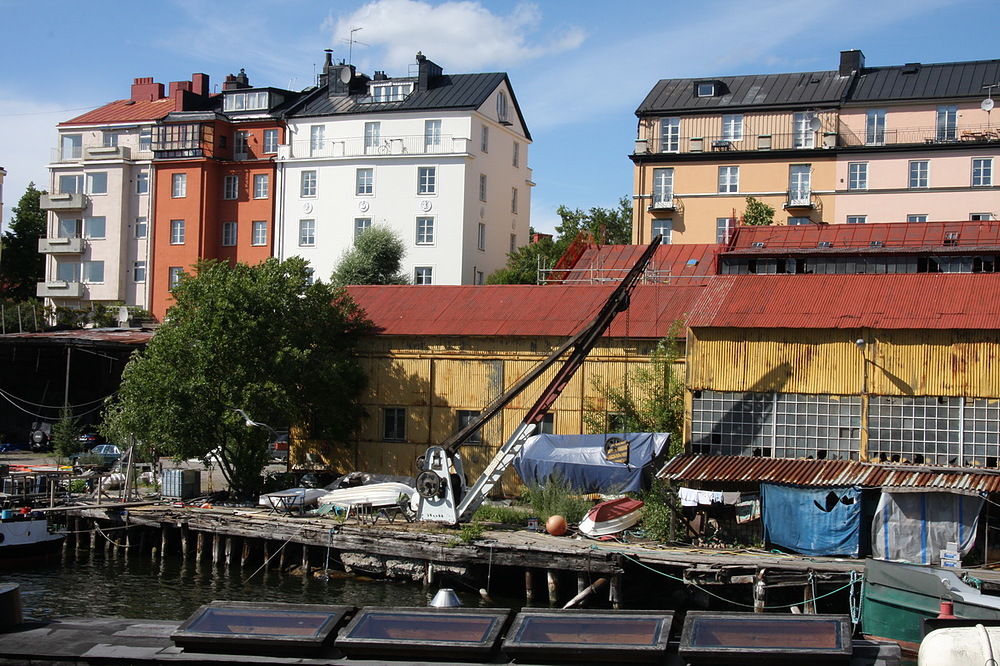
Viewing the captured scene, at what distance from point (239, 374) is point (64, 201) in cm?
4110

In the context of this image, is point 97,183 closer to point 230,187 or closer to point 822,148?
point 230,187

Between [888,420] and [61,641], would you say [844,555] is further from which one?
[61,641]

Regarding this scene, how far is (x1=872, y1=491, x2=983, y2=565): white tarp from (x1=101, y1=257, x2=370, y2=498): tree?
18738mm

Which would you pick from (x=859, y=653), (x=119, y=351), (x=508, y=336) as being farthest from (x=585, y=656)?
(x=119, y=351)

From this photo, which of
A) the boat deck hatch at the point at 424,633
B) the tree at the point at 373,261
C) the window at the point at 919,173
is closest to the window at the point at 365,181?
the tree at the point at 373,261

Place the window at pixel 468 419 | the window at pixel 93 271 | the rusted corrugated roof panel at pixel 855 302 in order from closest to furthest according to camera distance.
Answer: the rusted corrugated roof panel at pixel 855 302
the window at pixel 468 419
the window at pixel 93 271

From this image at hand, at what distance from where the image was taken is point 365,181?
200 feet

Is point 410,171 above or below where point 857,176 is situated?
above

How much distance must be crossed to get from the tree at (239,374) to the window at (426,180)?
70.8 ft

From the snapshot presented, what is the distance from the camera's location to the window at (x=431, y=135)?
196ft

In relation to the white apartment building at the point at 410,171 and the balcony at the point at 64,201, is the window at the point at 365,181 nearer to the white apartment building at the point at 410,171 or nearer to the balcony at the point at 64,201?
the white apartment building at the point at 410,171

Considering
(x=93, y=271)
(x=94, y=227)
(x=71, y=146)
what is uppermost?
(x=71, y=146)

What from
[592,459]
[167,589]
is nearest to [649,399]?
[592,459]

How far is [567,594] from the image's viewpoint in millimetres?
27844
